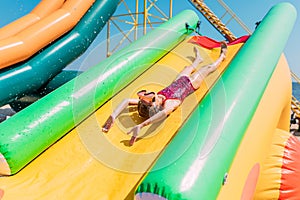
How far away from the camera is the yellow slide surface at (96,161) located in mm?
1364

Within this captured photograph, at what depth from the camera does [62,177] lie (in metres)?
1.46

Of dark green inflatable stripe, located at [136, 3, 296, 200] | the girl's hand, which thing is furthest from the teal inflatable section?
dark green inflatable stripe, located at [136, 3, 296, 200]

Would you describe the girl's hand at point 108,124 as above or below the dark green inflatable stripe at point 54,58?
below

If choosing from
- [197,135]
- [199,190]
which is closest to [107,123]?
[197,135]

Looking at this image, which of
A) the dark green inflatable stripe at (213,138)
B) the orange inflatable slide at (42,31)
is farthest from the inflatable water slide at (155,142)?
the orange inflatable slide at (42,31)

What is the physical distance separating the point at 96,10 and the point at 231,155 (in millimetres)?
2138

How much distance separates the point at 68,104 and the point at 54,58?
3.51ft

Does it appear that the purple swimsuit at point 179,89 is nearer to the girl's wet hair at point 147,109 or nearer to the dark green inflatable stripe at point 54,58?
the girl's wet hair at point 147,109

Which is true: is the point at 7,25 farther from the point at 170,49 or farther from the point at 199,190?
the point at 199,190

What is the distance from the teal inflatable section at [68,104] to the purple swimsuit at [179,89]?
1.17ft

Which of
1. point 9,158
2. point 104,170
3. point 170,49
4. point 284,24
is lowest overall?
point 9,158

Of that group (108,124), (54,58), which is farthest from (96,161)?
(54,58)

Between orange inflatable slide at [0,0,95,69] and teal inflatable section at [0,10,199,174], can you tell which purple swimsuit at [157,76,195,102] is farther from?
orange inflatable slide at [0,0,95,69]

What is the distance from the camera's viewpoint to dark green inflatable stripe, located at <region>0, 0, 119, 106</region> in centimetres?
245
